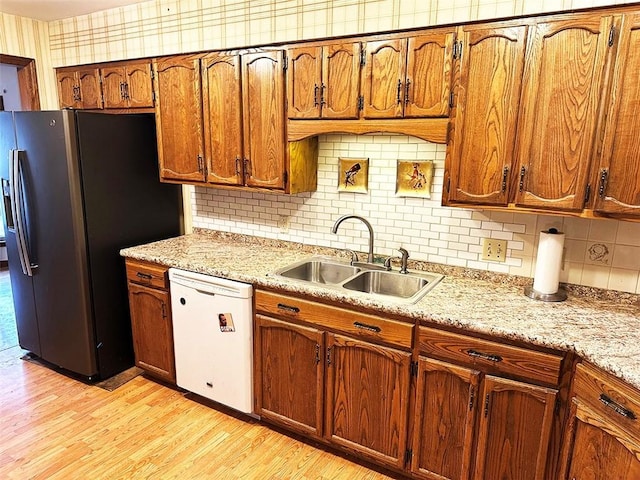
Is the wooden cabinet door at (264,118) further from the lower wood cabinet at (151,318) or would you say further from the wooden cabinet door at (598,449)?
the wooden cabinet door at (598,449)

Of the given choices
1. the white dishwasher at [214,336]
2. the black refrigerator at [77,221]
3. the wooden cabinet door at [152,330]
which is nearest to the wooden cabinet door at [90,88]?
the black refrigerator at [77,221]

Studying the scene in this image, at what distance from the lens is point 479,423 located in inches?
71.2

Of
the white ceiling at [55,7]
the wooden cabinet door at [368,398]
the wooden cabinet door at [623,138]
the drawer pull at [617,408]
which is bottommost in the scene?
the wooden cabinet door at [368,398]

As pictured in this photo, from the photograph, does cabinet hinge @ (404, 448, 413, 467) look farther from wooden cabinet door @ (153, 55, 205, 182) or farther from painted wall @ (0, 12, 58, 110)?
painted wall @ (0, 12, 58, 110)

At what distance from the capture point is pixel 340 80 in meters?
2.19

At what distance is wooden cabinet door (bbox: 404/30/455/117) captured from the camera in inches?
76.1

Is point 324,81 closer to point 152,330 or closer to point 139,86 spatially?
point 139,86

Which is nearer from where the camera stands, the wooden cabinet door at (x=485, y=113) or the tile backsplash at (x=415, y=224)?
the wooden cabinet door at (x=485, y=113)

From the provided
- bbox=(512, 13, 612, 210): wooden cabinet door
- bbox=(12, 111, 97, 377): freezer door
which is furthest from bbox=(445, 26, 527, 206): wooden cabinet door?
bbox=(12, 111, 97, 377): freezer door

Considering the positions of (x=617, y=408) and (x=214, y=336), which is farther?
(x=214, y=336)

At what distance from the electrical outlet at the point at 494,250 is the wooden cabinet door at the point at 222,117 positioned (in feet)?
4.73

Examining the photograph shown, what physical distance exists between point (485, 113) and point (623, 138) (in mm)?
515

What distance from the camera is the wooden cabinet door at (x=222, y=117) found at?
2.54 m

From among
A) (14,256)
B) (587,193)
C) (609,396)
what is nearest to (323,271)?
(587,193)
